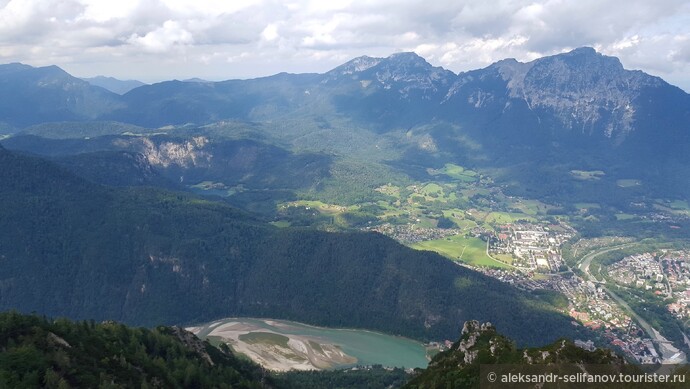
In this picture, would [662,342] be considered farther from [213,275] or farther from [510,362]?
[213,275]

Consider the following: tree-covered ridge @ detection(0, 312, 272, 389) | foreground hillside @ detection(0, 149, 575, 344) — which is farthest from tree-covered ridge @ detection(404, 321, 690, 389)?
foreground hillside @ detection(0, 149, 575, 344)

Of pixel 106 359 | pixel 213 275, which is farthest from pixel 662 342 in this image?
pixel 106 359

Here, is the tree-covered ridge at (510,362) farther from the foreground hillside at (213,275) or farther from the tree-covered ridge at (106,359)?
the foreground hillside at (213,275)

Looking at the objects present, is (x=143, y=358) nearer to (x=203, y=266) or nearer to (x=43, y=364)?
(x=43, y=364)

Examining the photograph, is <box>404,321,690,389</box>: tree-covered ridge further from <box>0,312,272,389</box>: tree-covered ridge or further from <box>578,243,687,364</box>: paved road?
<box>578,243,687,364</box>: paved road

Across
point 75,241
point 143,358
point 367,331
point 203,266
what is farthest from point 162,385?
point 75,241

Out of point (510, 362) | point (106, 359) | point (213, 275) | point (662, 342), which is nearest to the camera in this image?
point (510, 362)

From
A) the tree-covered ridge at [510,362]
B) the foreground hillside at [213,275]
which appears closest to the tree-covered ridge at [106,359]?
the tree-covered ridge at [510,362]
